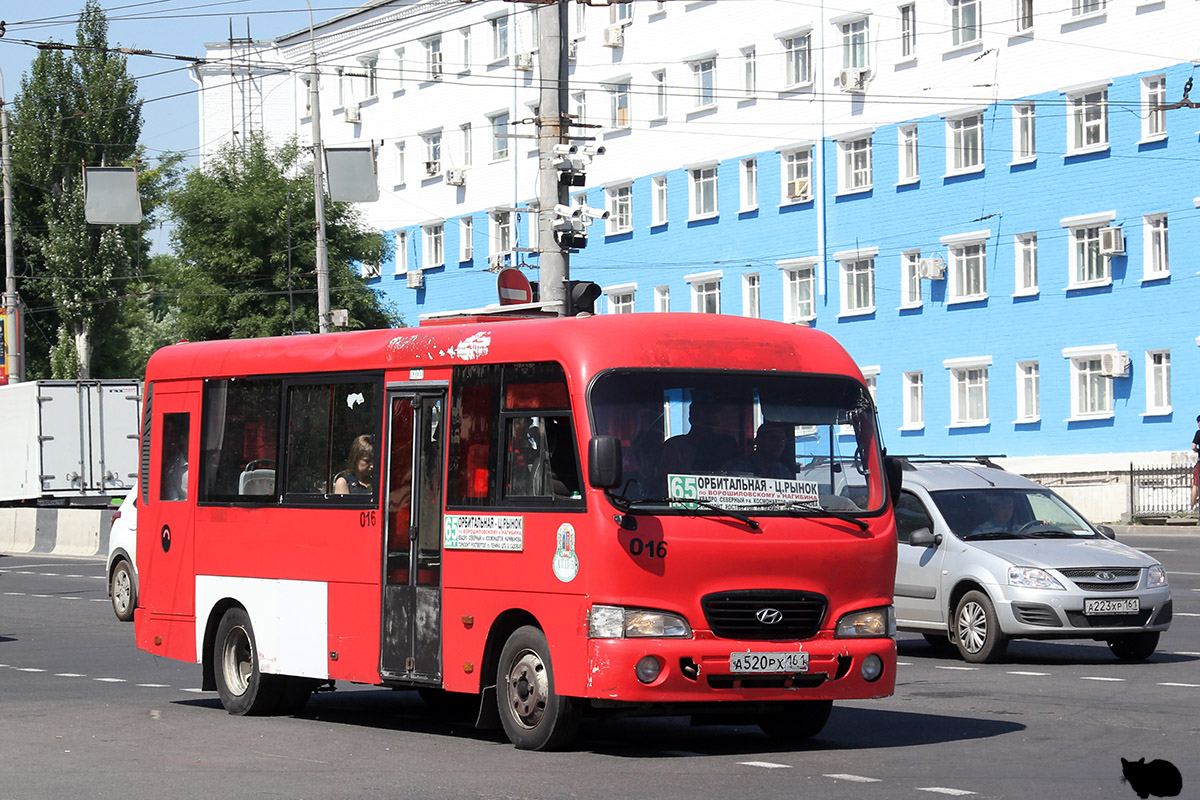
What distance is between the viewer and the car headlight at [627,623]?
10.8m

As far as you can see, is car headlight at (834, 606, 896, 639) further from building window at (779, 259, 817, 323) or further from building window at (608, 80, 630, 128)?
building window at (608, 80, 630, 128)

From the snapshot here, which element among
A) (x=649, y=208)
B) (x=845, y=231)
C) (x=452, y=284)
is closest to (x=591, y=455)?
(x=845, y=231)

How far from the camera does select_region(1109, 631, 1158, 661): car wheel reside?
16.8 metres

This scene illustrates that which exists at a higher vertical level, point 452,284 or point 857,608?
point 452,284

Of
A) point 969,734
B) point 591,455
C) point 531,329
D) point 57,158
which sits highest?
point 57,158

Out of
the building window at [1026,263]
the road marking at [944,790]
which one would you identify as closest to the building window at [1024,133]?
the building window at [1026,263]

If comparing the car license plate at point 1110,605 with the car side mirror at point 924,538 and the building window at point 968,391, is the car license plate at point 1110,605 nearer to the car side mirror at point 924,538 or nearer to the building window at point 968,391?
the car side mirror at point 924,538

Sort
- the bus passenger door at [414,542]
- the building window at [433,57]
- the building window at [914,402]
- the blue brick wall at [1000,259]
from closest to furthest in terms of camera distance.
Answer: the bus passenger door at [414,542] < the blue brick wall at [1000,259] < the building window at [914,402] < the building window at [433,57]

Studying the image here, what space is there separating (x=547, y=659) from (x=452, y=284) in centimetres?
5946

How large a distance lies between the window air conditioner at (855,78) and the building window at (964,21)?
9.69ft

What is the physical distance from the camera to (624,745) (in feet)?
38.7

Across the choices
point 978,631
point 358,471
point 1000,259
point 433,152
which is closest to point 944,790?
point 358,471

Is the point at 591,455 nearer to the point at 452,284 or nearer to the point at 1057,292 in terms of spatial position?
the point at 1057,292

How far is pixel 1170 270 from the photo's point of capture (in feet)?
153
